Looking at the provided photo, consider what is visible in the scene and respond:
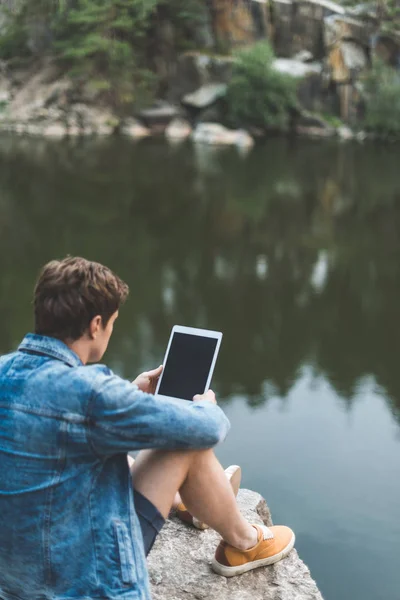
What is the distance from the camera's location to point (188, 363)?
6.75ft

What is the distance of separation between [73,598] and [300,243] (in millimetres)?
8104

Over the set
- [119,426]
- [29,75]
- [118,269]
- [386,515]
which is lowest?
[386,515]

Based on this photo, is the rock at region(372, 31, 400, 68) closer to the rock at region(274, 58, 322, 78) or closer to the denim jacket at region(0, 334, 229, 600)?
the rock at region(274, 58, 322, 78)

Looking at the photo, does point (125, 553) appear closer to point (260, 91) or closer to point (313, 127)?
point (260, 91)

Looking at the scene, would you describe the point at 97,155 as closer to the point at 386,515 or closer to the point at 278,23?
the point at 278,23

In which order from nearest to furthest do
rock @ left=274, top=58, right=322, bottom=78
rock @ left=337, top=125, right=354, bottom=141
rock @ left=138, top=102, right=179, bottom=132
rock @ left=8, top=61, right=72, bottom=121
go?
rock @ left=8, top=61, right=72, bottom=121 < rock @ left=138, top=102, right=179, bottom=132 < rock @ left=337, top=125, right=354, bottom=141 < rock @ left=274, top=58, right=322, bottom=78

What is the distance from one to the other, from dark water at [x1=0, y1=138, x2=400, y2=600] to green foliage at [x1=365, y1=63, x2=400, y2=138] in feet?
28.2

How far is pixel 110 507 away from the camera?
4.96 feet

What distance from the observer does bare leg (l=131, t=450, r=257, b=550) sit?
1652mm

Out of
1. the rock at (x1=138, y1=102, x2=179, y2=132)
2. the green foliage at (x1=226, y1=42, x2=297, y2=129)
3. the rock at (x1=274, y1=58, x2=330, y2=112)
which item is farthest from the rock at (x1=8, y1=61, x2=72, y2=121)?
the rock at (x1=274, y1=58, x2=330, y2=112)

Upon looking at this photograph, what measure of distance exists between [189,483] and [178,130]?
2202 centimetres

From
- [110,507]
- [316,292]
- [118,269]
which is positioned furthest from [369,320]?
[110,507]

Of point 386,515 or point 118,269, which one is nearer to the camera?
point 386,515

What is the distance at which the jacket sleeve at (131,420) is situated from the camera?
1431 mm
